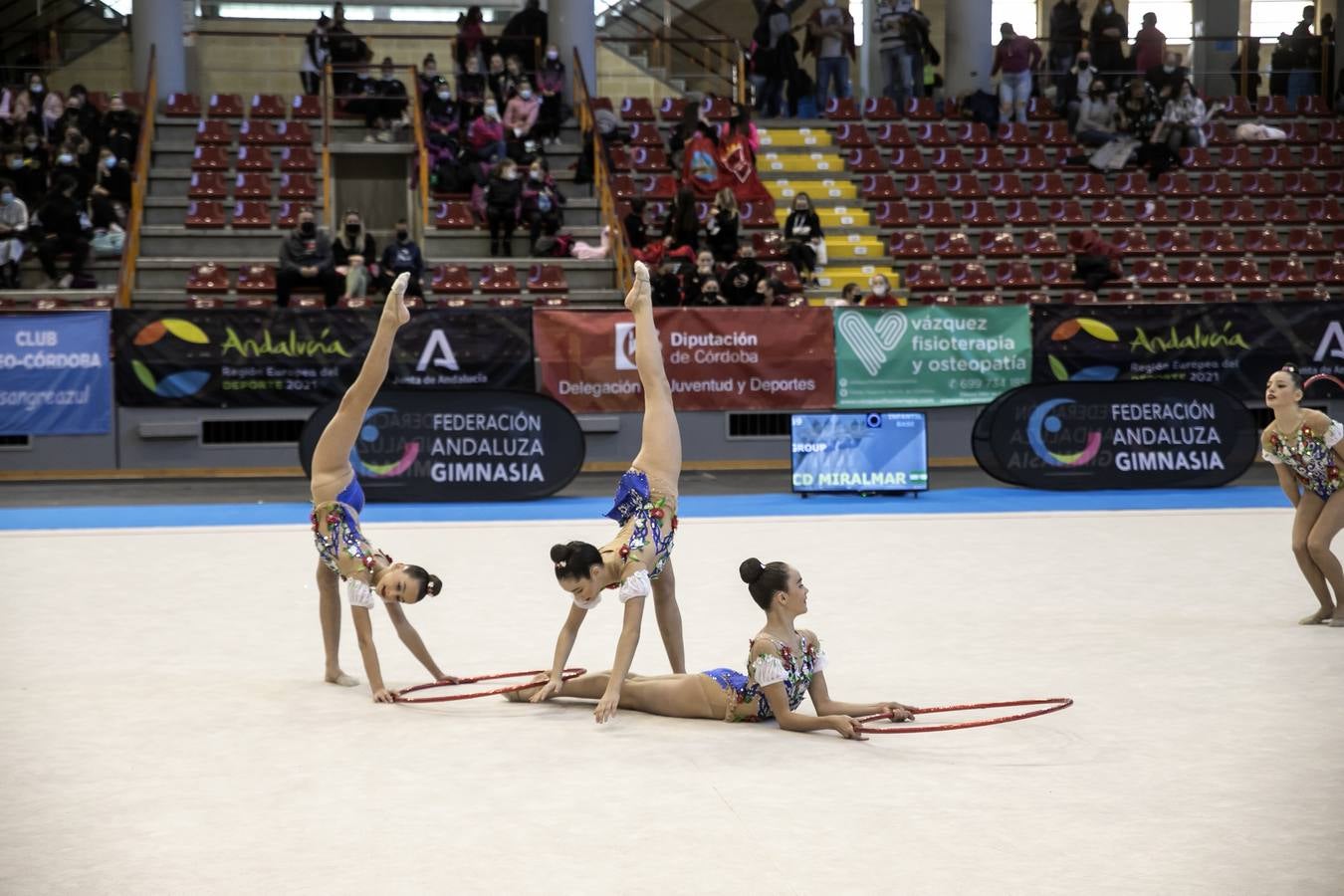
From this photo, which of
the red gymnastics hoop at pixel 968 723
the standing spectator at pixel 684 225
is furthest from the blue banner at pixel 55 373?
the red gymnastics hoop at pixel 968 723

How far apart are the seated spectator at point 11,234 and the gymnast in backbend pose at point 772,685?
52.5 ft

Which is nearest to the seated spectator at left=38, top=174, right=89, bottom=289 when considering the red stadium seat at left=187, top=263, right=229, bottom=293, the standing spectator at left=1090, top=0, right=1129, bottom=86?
the red stadium seat at left=187, top=263, right=229, bottom=293

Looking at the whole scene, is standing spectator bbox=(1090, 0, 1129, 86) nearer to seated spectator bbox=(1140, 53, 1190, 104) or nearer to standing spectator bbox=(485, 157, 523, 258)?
seated spectator bbox=(1140, 53, 1190, 104)

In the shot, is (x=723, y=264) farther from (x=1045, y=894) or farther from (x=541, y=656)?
(x=1045, y=894)

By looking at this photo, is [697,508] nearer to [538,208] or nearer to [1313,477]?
[1313,477]

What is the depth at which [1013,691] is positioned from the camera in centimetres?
704

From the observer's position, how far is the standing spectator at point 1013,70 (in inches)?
992

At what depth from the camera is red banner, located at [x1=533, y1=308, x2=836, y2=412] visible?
703 inches

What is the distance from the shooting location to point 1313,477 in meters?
8.81

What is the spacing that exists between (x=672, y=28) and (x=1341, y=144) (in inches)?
472

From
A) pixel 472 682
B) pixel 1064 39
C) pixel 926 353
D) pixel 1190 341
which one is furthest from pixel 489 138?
pixel 472 682

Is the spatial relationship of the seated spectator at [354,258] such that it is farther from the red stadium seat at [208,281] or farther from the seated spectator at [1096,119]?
the seated spectator at [1096,119]

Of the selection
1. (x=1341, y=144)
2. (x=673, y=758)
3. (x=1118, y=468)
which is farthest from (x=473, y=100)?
(x=673, y=758)

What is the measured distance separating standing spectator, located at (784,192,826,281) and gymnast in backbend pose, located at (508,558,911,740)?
14.8m
